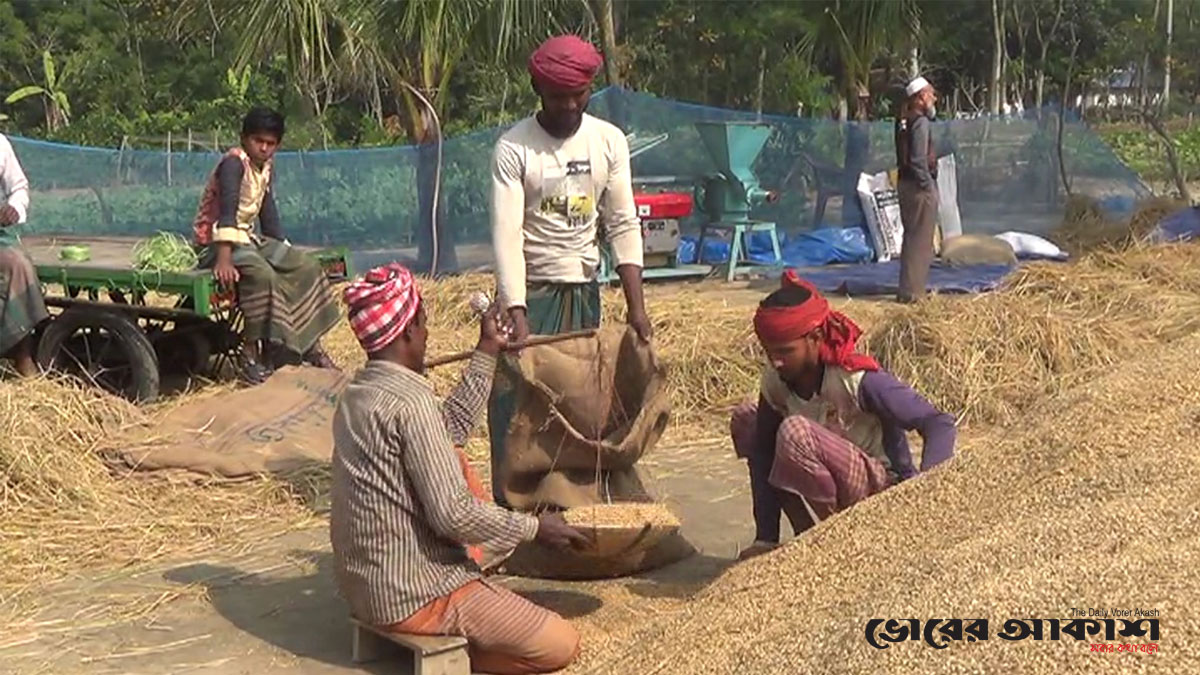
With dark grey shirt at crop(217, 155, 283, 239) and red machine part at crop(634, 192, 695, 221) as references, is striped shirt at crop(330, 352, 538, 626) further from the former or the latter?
red machine part at crop(634, 192, 695, 221)

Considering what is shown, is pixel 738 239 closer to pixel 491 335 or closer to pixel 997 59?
pixel 491 335

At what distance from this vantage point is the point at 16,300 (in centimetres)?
640

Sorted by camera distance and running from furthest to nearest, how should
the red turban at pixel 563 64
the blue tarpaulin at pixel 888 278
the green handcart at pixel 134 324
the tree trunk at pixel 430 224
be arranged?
the tree trunk at pixel 430 224
the blue tarpaulin at pixel 888 278
the green handcart at pixel 134 324
the red turban at pixel 563 64

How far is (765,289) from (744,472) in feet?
16.9

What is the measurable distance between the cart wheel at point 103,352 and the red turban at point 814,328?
12.1 feet

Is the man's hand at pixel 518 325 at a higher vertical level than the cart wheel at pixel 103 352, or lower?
higher

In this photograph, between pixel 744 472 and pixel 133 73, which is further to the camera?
pixel 133 73

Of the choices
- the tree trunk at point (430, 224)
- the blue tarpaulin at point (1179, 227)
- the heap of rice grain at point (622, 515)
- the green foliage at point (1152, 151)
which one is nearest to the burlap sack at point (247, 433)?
the heap of rice grain at point (622, 515)

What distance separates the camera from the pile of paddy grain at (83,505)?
4797 mm

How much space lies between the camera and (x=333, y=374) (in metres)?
6.32

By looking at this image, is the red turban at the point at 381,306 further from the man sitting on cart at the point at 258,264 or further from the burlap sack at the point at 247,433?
the man sitting on cart at the point at 258,264

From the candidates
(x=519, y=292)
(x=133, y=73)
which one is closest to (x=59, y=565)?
(x=519, y=292)

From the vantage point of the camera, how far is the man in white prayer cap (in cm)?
905

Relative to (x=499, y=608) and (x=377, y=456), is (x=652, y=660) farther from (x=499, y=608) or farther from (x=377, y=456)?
(x=377, y=456)
